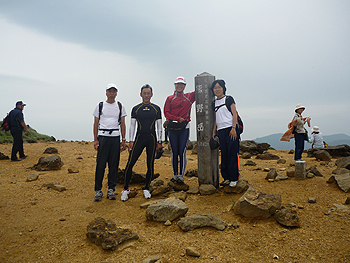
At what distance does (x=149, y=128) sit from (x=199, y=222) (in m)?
2.45

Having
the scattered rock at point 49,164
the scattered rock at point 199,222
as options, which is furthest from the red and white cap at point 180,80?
the scattered rock at point 49,164

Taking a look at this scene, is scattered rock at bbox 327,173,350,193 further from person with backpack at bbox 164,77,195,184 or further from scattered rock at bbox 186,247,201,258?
scattered rock at bbox 186,247,201,258

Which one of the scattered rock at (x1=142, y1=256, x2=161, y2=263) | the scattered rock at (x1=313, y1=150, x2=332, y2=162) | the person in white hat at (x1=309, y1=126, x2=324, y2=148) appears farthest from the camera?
the person in white hat at (x1=309, y1=126, x2=324, y2=148)

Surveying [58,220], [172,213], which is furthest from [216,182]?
[58,220]

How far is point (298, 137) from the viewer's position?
8.20m

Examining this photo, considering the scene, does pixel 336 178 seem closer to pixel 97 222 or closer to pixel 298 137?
pixel 298 137

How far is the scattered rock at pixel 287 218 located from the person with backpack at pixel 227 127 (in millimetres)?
1550

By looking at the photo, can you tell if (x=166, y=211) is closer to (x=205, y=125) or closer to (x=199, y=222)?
(x=199, y=222)

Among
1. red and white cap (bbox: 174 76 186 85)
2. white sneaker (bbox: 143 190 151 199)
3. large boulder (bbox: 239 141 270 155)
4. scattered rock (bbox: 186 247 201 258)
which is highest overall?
red and white cap (bbox: 174 76 186 85)

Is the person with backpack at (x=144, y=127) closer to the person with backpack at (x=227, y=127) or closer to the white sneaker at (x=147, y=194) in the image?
the white sneaker at (x=147, y=194)

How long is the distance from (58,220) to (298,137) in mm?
7469

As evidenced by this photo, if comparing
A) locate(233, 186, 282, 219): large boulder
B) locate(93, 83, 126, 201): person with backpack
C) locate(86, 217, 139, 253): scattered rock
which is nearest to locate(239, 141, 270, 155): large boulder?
locate(233, 186, 282, 219): large boulder

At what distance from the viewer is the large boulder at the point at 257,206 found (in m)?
4.15

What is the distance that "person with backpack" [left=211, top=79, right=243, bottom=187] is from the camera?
543 cm
